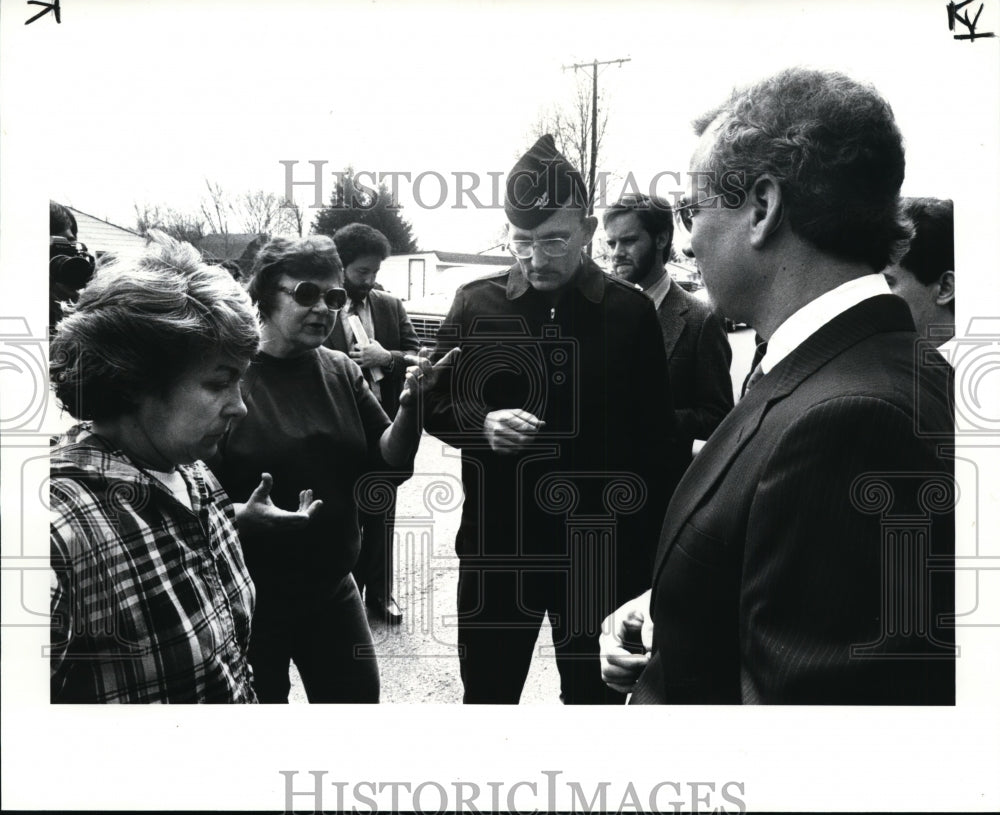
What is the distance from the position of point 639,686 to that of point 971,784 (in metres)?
1.09

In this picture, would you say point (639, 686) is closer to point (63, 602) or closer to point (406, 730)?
point (406, 730)

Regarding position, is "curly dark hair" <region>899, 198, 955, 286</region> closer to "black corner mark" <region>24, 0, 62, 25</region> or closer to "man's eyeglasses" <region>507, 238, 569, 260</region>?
"man's eyeglasses" <region>507, 238, 569, 260</region>

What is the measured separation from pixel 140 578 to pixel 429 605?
2.76ft

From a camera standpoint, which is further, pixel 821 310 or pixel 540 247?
pixel 540 247

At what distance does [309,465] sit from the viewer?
2527mm

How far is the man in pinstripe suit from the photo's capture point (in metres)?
1.59

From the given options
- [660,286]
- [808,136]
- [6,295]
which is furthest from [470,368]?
[6,295]

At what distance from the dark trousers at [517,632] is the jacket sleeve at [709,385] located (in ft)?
1.81

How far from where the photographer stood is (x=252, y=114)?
8.43 feet

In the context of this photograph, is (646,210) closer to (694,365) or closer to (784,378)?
(694,365)

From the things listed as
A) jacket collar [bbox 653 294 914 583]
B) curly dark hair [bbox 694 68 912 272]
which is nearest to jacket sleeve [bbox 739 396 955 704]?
jacket collar [bbox 653 294 914 583]

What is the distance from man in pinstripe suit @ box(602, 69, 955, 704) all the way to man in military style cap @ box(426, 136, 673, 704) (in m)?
0.48

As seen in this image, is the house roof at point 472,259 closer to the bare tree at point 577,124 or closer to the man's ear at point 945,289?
the bare tree at point 577,124

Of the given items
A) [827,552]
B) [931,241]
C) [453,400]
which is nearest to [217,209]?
[453,400]
